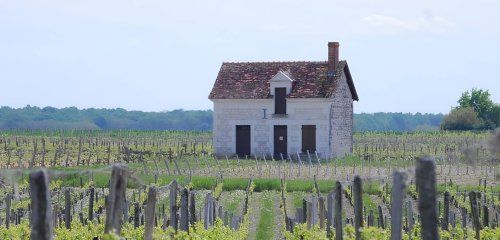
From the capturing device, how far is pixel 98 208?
2417cm

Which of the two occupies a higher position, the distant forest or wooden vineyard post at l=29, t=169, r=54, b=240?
the distant forest

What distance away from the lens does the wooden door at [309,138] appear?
47.4 m

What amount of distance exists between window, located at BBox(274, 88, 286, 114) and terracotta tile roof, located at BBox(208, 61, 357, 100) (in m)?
0.40

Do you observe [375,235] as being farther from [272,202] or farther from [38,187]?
[272,202]

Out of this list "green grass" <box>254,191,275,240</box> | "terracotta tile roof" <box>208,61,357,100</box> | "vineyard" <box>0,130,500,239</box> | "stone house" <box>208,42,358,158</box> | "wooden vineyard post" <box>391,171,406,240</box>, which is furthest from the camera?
"terracotta tile roof" <box>208,61,357,100</box>

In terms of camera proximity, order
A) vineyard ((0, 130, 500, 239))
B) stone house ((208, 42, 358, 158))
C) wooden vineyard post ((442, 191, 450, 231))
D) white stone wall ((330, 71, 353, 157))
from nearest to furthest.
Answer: vineyard ((0, 130, 500, 239))
wooden vineyard post ((442, 191, 450, 231))
stone house ((208, 42, 358, 158))
white stone wall ((330, 71, 353, 157))

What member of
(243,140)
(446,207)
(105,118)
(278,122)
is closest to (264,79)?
(278,122)

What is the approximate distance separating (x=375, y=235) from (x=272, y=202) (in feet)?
59.7

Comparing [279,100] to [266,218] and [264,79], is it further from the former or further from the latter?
[266,218]

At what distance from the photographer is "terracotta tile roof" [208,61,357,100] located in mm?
47938

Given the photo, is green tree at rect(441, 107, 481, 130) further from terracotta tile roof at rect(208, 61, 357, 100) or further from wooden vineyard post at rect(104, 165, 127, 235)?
wooden vineyard post at rect(104, 165, 127, 235)

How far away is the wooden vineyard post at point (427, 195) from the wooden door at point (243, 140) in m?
40.7

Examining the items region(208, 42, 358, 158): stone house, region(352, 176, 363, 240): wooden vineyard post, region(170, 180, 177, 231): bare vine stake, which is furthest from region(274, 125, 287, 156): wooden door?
region(352, 176, 363, 240): wooden vineyard post

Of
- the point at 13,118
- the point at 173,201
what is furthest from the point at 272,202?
the point at 13,118
